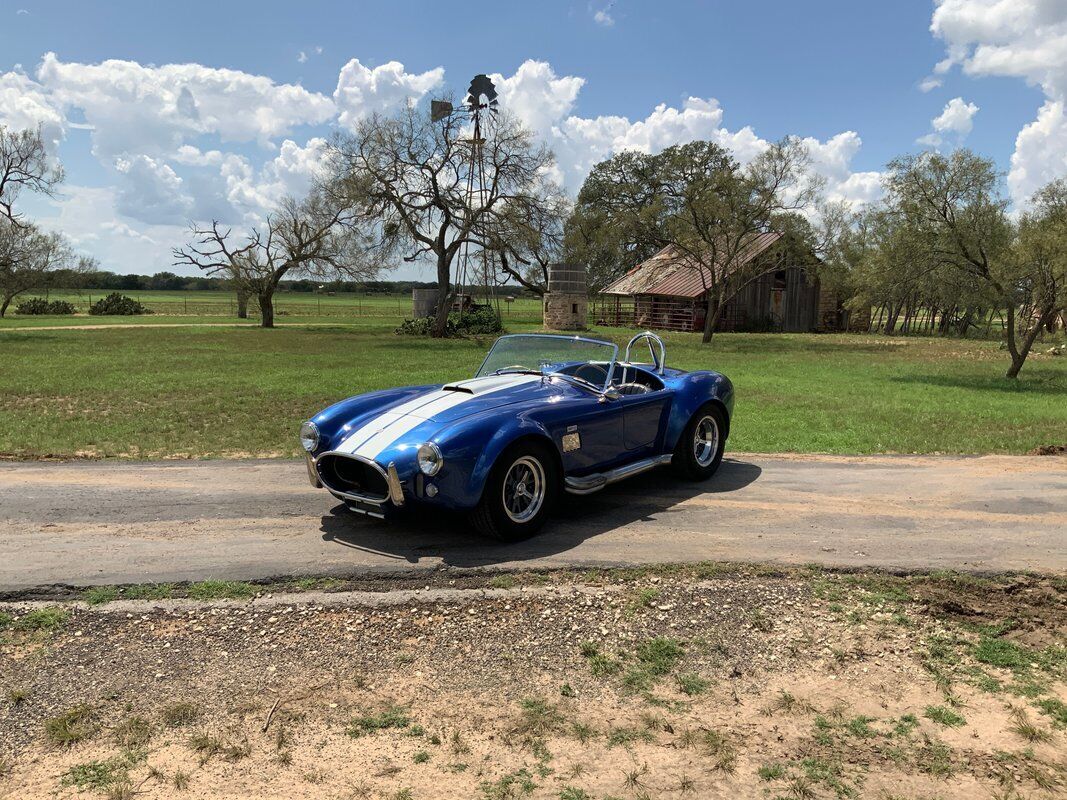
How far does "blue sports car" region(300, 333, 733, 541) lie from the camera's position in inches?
201

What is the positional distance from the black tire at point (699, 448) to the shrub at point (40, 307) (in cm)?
6223

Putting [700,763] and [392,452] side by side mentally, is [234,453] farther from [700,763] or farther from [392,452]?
[700,763]

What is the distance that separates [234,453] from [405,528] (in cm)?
444

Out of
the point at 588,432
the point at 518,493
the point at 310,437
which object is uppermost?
the point at 588,432

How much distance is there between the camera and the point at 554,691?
3.51 metres

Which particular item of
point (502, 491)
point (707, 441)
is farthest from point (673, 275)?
point (502, 491)

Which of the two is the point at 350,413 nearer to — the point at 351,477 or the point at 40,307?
the point at 351,477

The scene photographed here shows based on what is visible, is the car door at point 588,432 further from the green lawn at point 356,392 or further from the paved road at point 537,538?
the green lawn at point 356,392

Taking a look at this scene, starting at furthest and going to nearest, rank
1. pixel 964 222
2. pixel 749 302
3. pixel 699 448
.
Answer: pixel 749 302 → pixel 964 222 → pixel 699 448

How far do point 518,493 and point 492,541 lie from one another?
1.34 ft

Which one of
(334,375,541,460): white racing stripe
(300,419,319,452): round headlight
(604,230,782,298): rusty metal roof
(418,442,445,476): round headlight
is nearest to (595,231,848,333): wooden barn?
(604,230,782,298): rusty metal roof

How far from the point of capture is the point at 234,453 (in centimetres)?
923

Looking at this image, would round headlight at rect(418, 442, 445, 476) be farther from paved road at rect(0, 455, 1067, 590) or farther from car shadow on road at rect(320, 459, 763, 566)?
paved road at rect(0, 455, 1067, 590)

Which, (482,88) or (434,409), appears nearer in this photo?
(434,409)
